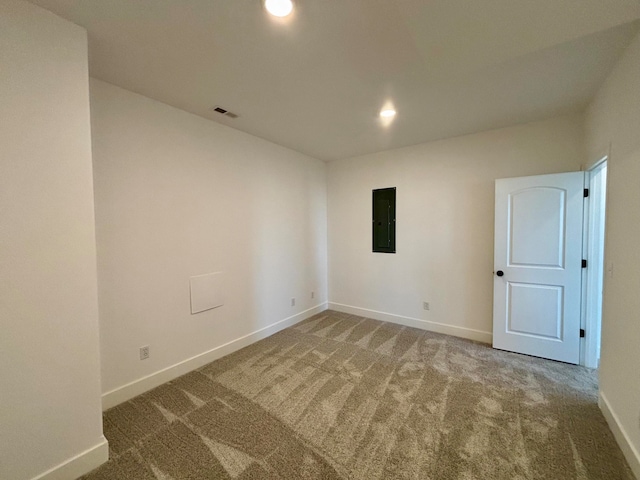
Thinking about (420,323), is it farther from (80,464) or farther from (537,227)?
(80,464)

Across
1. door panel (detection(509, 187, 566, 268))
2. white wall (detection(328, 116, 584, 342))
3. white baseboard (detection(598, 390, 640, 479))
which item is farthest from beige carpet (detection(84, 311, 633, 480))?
door panel (detection(509, 187, 566, 268))

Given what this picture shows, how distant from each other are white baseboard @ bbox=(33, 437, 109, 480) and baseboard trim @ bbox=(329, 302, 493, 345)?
3330 millimetres

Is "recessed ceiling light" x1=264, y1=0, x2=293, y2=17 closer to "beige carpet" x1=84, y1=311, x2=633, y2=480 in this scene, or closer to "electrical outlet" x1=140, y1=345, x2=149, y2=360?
"beige carpet" x1=84, y1=311, x2=633, y2=480

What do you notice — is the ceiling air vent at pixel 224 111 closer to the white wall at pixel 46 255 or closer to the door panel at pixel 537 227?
the white wall at pixel 46 255

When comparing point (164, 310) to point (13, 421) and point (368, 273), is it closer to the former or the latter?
point (13, 421)

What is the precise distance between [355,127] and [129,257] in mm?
2626

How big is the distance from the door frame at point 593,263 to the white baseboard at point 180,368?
A: 3388mm

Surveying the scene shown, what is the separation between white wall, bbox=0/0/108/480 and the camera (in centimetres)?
132

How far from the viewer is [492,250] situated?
3.19 metres

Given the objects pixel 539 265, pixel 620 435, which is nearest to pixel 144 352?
pixel 620 435

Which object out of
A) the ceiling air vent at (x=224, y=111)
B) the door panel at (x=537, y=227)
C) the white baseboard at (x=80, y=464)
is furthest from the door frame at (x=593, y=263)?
the white baseboard at (x=80, y=464)

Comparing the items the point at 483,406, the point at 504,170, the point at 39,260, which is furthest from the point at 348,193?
the point at 39,260

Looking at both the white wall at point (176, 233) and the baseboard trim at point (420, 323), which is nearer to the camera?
the white wall at point (176, 233)

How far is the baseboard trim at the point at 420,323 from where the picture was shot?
331cm
